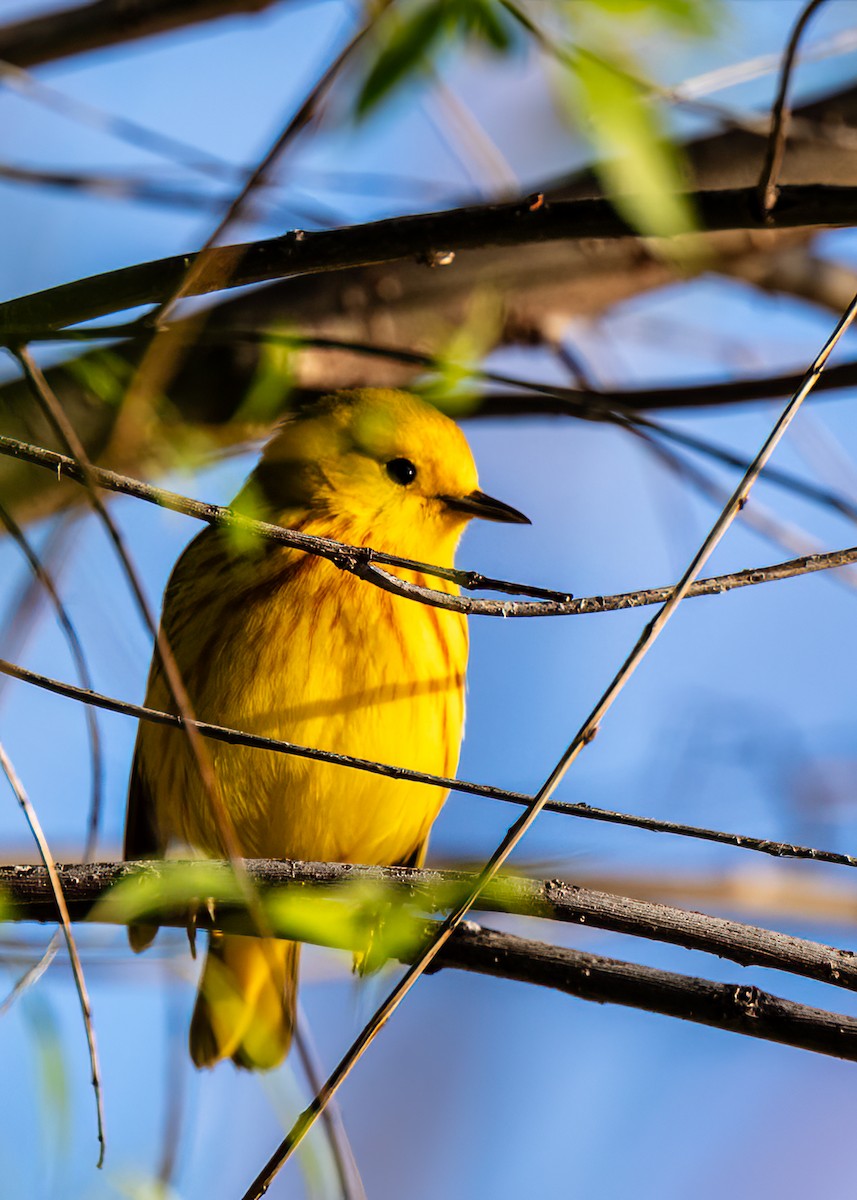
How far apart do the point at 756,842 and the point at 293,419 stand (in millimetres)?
2211

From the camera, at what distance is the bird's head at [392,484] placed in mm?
3238

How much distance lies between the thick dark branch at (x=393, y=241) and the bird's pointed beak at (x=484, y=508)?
56.7 inches

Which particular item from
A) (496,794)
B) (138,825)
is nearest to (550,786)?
(496,794)

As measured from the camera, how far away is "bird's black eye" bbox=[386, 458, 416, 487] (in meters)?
3.26

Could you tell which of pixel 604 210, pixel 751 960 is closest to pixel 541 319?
pixel 604 210

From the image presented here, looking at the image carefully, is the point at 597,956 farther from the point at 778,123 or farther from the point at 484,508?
the point at 484,508

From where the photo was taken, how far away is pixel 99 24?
9.82ft

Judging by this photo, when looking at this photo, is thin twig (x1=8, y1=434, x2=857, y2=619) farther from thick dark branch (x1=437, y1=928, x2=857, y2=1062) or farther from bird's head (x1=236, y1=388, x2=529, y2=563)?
bird's head (x1=236, y1=388, x2=529, y2=563)

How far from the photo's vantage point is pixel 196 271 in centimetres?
171

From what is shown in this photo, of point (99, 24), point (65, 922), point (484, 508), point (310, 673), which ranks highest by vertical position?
point (99, 24)

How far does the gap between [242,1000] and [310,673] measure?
3.56 ft

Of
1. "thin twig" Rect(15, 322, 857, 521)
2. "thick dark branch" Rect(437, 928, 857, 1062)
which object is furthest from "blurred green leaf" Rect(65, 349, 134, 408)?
"thick dark branch" Rect(437, 928, 857, 1062)

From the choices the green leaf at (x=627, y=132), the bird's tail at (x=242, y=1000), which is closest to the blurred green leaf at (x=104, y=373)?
the green leaf at (x=627, y=132)

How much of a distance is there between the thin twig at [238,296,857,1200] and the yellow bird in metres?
1.19
